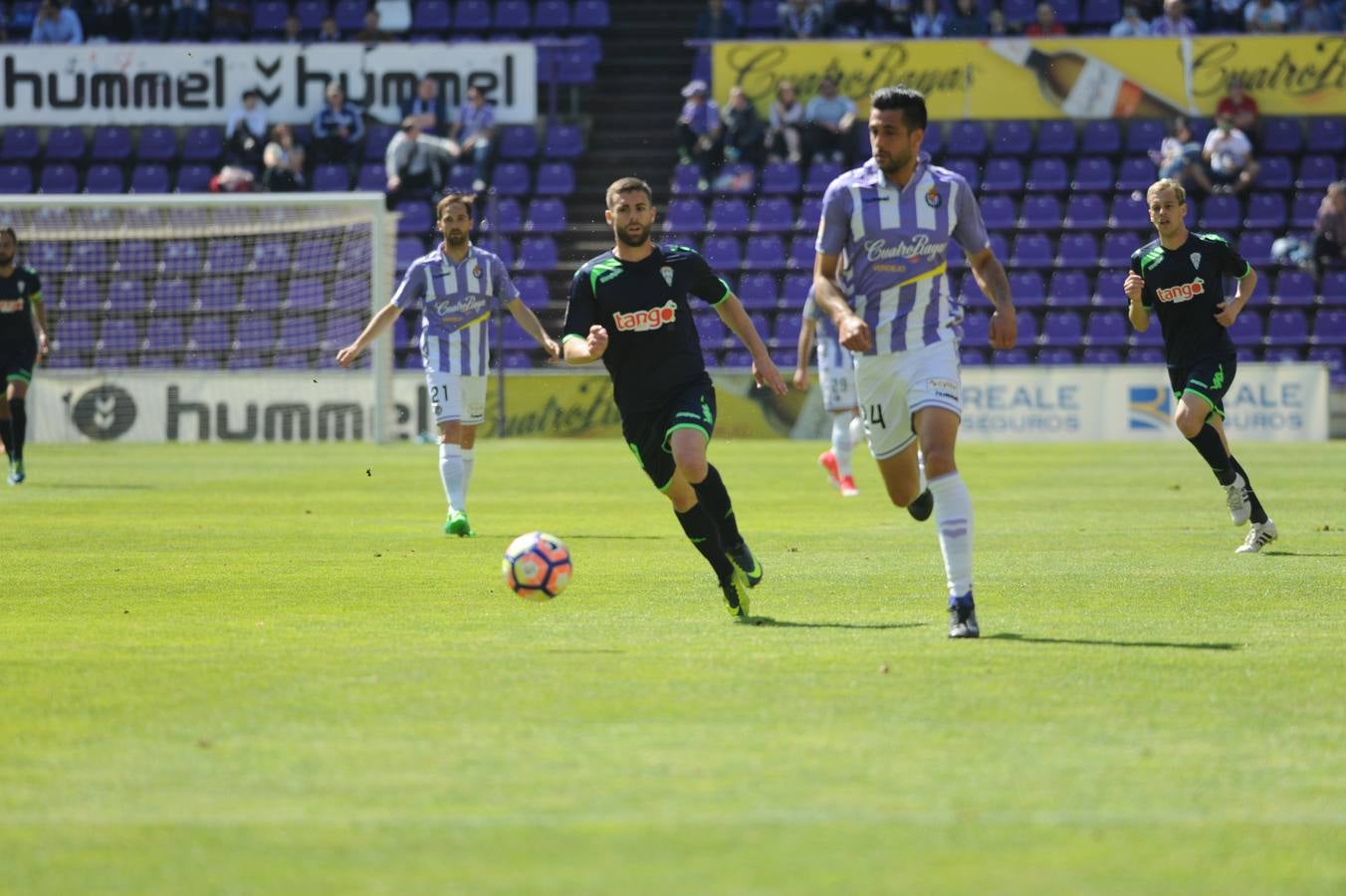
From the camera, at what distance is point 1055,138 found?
34.6 m

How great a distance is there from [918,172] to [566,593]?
9.92ft

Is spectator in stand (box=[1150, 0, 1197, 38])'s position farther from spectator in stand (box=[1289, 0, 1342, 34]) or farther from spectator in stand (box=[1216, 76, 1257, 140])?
spectator in stand (box=[1289, 0, 1342, 34])

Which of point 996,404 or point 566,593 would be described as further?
point 996,404

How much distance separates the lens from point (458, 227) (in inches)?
575

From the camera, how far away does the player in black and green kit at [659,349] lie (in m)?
9.55

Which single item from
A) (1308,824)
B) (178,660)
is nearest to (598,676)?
(178,660)

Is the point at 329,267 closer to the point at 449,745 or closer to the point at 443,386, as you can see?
the point at 443,386

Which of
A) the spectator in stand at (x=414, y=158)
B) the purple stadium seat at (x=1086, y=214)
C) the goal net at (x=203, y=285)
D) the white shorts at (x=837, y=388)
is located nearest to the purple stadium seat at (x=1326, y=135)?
the purple stadium seat at (x=1086, y=214)

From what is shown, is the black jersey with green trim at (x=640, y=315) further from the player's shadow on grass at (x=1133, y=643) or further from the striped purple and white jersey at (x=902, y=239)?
the player's shadow on grass at (x=1133, y=643)

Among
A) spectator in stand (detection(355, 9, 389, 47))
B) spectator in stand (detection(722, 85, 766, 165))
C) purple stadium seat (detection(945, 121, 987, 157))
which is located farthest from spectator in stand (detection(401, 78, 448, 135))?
purple stadium seat (detection(945, 121, 987, 157))

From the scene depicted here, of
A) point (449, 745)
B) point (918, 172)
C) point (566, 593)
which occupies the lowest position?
point (566, 593)

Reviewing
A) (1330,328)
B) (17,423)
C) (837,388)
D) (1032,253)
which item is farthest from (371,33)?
(837,388)

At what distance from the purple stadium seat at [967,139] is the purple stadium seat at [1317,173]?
17.9ft

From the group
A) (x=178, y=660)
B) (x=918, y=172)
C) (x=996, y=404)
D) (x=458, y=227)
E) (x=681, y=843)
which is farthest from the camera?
(x=996, y=404)
